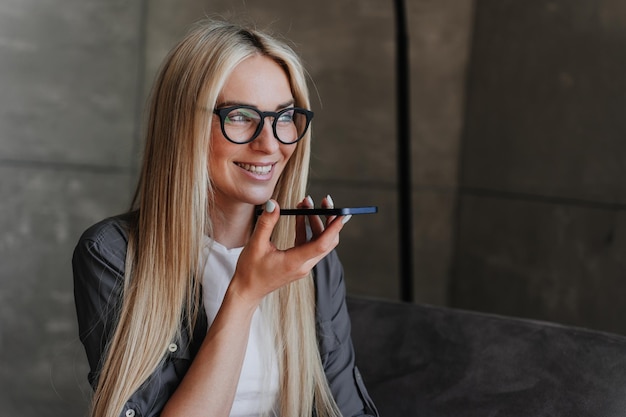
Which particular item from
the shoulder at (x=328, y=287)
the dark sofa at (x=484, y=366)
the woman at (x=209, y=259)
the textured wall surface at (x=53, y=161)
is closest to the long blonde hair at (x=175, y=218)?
the woman at (x=209, y=259)

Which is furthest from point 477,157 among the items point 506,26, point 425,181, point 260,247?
point 260,247

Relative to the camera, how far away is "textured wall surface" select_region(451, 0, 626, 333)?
8.13 feet

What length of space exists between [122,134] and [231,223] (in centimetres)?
151

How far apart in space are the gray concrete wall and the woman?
1.43 m

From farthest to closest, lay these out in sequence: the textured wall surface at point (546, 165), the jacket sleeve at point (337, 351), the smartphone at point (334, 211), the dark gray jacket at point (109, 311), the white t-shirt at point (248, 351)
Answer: the textured wall surface at point (546, 165)
the jacket sleeve at point (337, 351)
the white t-shirt at point (248, 351)
the dark gray jacket at point (109, 311)
the smartphone at point (334, 211)

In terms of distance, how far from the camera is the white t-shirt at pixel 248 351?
61.1 inches

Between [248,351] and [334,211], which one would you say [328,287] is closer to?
[248,351]

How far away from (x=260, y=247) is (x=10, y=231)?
1798 mm

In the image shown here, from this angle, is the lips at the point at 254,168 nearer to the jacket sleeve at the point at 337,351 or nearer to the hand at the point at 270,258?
the hand at the point at 270,258

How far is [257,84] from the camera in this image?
4.92ft

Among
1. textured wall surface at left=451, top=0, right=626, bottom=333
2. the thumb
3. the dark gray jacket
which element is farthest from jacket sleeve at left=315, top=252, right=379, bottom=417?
textured wall surface at left=451, top=0, right=626, bottom=333

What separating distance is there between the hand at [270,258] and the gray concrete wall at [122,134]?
5.66 ft

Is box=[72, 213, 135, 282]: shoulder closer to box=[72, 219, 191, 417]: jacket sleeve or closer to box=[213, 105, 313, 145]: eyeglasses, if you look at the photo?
box=[72, 219, 191, 417]: jacket sleeve

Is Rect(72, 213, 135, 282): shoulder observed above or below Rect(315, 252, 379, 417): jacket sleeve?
above
